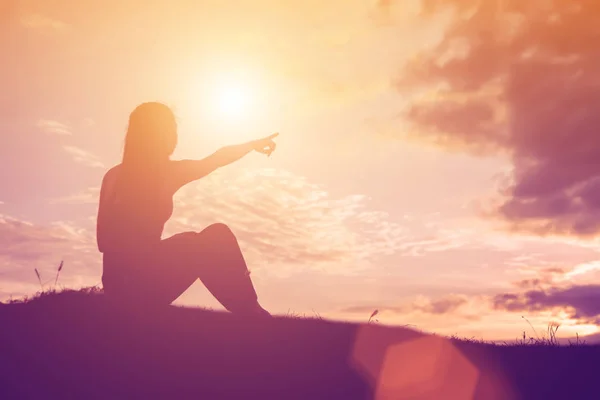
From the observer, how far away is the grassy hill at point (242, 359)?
8.05 meters

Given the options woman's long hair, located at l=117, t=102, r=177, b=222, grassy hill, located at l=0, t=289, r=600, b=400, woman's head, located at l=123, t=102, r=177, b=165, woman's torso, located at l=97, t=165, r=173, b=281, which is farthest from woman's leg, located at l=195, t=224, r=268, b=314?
woman's head, located at l=123, t=102, r=177, b=165

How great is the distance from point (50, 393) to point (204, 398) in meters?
1.82

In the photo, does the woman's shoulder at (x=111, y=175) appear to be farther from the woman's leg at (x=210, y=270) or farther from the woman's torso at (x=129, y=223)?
the woman's leg at (x=210, y=270)

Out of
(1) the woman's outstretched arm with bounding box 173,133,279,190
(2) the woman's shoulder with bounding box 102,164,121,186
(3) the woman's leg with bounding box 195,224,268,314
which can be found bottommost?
(3) the woman's leg with bounding box 195,224,268,314

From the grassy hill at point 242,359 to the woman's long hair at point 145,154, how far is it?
64.0 inches

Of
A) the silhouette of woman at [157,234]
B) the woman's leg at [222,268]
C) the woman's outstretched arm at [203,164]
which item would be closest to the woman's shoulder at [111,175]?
the silhouette of woman at [157,234]

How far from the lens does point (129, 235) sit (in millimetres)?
8969

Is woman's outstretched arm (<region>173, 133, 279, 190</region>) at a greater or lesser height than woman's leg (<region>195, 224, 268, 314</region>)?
greater

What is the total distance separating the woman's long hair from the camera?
895 centimetres

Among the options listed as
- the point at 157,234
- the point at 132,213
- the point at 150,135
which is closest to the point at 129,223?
the point at 132,213

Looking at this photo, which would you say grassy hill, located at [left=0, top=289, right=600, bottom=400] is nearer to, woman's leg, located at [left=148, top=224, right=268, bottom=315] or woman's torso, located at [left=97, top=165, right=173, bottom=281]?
woman's leg, located at [left=148, top=224, right=268, bottom=315]

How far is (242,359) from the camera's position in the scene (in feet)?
28.7

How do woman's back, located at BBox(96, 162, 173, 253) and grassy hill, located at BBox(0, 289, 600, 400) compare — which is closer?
grassy hill, located at BBox(0, 289, 600, 400)

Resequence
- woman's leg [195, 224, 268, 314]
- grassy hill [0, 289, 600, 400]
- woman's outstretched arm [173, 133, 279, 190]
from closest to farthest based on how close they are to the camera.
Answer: grassy hill [0, 289, 600, 400], woman's outstretched arm [173, 133, 279, 190], woman's leg [195, 224, 268, 314]
